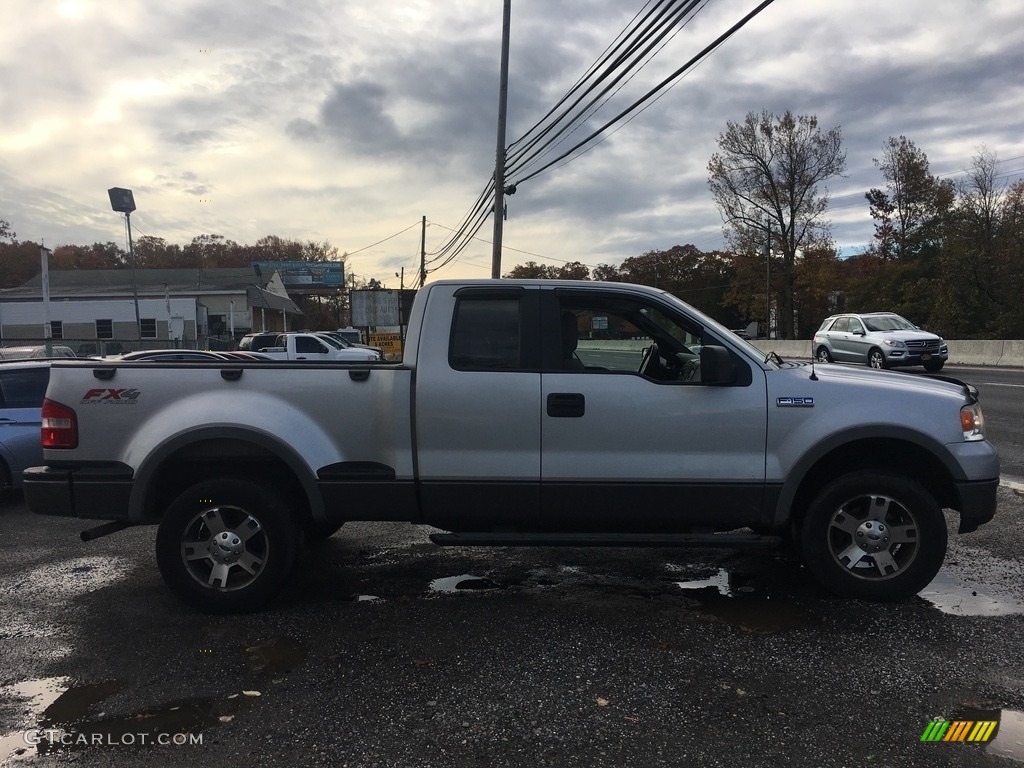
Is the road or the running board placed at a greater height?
the running board

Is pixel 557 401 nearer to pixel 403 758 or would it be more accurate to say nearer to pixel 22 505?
pixel 403 758

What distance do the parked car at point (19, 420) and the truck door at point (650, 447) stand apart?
5888 millimetres

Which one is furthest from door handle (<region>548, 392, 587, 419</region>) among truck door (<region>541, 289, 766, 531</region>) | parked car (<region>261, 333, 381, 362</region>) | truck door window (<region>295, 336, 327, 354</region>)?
truck door window (<region>295, 336, 327, 354</region>)

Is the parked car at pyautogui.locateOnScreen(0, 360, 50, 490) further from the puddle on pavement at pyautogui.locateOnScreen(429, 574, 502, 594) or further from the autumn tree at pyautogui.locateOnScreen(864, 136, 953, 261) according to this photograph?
the autumn tree at pyautogui.locateOnScreen(864, 136, 953, 261)

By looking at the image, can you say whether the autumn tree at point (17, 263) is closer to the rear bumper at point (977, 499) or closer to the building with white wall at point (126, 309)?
the building with white wall at point (126, 309)

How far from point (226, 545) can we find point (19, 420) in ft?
15.2

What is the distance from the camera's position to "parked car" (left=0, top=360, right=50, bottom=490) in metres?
7.17

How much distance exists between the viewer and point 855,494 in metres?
4.08

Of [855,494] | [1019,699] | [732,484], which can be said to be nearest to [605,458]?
Answer: [732,484]

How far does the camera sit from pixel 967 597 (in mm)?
4359

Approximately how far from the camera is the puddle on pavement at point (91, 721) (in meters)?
2.89

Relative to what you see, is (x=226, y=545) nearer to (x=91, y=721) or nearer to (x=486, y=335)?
(x=91, y=721)

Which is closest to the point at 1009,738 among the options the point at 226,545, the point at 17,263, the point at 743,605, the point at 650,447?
the point at 743,605

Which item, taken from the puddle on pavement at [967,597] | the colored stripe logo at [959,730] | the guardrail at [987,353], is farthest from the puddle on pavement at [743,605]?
the guardrail at [987,353]
